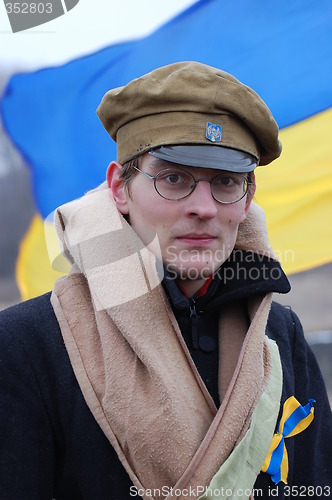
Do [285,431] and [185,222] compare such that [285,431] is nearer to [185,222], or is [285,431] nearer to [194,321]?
[194,321]

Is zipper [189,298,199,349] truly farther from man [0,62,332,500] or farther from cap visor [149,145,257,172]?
cap visor [149,145,257,172]

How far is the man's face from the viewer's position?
5.66 ft

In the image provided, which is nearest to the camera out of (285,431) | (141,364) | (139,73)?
(141,364)

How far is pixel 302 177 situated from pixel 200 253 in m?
1.47

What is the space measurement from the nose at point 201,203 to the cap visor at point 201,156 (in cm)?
7

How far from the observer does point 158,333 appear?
171 cm

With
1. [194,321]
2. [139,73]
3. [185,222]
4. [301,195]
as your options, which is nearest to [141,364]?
[194,321]

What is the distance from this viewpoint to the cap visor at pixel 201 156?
5.56ft

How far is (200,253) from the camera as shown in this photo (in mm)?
1765

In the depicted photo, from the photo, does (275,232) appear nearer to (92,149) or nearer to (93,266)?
(92,149)

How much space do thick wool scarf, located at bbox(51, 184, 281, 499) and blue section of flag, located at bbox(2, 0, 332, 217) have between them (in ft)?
4.18

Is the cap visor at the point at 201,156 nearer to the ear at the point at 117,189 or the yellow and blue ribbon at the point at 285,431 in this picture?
the ear at the point at 117,189

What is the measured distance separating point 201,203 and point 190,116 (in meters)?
0.24

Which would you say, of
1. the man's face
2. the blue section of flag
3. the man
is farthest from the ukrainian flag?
the man's face
